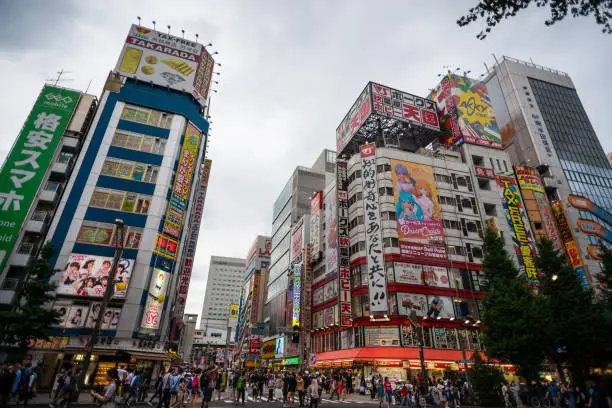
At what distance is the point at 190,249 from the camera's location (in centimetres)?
5081

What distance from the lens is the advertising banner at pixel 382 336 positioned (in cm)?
3491

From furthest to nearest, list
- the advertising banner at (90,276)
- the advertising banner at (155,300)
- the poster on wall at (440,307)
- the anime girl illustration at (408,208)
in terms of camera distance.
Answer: the anime girl illustration at (408,208) < the poster on wall at (440,307) < the advertising banner at (155,300) < the advertising banner at (90,276)

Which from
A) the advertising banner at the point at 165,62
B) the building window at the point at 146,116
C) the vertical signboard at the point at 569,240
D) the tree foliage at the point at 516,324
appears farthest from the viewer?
the vertical signboard at the point at 569,240

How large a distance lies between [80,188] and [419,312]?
38442mm

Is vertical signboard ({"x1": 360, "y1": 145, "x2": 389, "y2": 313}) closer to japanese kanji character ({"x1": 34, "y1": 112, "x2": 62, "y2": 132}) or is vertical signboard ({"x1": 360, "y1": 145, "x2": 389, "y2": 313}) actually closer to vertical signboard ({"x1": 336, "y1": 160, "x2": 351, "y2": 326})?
vertical signboard ({"x1": 336, "y1": 160, "x2": 351, "y2": 326})

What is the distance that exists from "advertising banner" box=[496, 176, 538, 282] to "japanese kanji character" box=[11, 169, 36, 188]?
55.8 m

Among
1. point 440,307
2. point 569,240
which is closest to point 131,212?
point 440,307

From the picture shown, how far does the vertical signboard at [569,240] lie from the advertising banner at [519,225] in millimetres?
9252

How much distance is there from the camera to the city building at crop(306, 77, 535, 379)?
3578 centimetres

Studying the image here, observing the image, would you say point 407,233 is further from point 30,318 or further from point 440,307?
point 30,318

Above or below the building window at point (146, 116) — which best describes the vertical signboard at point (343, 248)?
below

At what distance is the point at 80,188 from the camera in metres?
34.1

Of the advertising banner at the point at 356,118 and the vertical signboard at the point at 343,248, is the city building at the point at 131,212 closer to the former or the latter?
the vertical signboard at the point at 343,248

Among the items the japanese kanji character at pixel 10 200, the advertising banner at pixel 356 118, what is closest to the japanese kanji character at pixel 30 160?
the japanese kanji character at pixel 10 200
